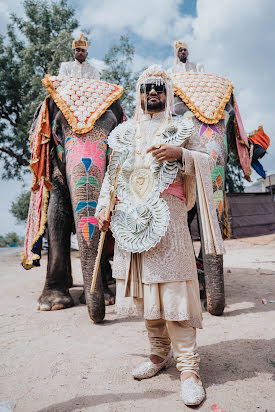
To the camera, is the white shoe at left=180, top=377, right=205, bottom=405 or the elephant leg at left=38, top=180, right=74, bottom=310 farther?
the elephant leg at left=38, top=180, right=74, bottom=310

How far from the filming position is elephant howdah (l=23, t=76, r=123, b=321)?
11.0 ft

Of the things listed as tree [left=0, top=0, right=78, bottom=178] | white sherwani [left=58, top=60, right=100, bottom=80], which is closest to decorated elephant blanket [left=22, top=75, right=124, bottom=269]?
white sherwani [left=58, top=60, right=100, bottom=80]

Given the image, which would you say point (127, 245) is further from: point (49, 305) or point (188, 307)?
point (49, 305)

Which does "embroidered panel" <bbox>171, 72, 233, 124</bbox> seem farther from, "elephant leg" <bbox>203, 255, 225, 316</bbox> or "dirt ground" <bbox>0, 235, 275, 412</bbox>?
"dirt ground" <bbox>0, 235, 275, 412</bbox>

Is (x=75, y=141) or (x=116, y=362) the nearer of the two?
(x=116, y=362)

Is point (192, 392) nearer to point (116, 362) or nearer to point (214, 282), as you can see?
point (116, 362)

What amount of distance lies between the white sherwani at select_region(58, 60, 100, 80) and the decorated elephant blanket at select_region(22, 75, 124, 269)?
408 mm

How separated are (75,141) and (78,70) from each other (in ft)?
4.51

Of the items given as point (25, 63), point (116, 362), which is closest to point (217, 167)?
point (116, 362)

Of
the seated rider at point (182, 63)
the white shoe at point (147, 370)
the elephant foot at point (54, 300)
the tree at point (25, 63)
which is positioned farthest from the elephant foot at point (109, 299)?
the tree at point (25, 63)

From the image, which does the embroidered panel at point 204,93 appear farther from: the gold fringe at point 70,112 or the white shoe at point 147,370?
the white shoe at point 147,370

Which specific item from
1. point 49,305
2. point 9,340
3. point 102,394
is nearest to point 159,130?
point 102,394

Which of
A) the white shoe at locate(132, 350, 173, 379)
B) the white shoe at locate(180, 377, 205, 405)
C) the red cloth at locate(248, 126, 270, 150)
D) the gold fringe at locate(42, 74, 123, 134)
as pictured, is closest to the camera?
the white shoe at locate(180, 377, 205, 405)

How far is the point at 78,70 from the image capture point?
4.59m
